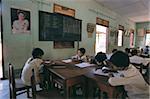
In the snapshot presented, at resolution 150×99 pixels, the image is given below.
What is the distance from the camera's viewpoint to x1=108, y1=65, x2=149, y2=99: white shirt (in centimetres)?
134

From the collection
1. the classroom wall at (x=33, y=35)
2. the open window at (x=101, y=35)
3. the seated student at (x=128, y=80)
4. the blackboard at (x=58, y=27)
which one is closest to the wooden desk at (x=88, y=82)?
the seated student at (x=128, y=80)

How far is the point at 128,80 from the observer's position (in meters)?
1.33

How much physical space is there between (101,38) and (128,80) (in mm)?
5452

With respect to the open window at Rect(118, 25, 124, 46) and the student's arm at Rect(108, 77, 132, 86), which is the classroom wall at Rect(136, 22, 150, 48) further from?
the student's arm at Rect(108, 77, 132, 86)

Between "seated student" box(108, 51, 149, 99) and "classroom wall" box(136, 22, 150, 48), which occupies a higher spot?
"classroom wall" box(136, 22, 150, 48)

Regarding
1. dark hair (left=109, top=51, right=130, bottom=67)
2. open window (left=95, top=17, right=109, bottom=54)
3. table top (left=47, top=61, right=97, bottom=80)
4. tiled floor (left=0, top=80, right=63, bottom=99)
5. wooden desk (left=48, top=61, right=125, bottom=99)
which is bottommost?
tiled floor (left=0, top=80, right=63, bottom=99)

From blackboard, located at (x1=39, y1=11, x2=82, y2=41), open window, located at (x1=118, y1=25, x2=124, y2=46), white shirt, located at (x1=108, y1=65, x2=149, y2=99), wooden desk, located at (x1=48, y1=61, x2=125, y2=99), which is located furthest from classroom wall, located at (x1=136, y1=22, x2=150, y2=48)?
white shirt, located at (x1=108, y1=65, x2=149, y2=99)

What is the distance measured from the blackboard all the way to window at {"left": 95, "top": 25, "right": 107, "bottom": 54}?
1.59 m

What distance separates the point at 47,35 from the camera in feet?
12.8

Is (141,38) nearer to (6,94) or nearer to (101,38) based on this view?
(101,38)

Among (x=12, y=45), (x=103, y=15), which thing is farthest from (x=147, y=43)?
(x=12, y=45)

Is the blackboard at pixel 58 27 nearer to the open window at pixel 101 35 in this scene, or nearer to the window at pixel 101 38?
the open window at pixel 101 35

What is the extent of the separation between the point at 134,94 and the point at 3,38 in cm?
285

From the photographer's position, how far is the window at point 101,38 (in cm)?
631
